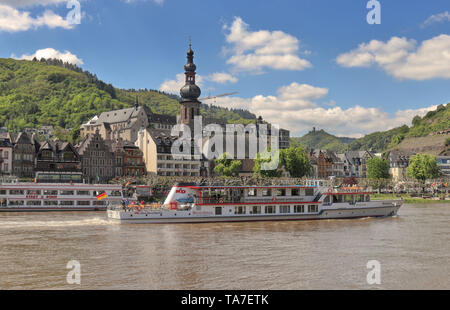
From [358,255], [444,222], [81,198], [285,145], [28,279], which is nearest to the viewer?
[28,279]

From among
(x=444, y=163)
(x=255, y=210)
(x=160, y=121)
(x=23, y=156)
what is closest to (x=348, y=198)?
(x=255, y=210)

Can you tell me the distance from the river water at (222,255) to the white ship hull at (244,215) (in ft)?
6.97

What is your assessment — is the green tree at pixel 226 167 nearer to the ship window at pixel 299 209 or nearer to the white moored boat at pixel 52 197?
the white moored boat at pixel 52 197

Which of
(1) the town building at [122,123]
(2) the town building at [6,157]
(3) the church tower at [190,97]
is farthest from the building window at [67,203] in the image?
(1) the town building at [122,123]

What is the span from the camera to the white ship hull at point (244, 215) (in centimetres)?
5150

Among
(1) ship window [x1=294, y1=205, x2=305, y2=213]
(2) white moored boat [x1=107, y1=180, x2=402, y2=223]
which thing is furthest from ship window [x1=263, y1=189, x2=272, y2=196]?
(1) ship window [x1=294, y1=205, x2=305, y2=213]

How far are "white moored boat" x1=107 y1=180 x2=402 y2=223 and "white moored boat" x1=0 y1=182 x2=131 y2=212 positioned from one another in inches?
798

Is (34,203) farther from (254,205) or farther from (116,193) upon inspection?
(254,205)

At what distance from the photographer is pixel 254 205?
55.1 metres

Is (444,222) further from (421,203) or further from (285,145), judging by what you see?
(285,145)

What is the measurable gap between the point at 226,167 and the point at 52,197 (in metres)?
48.3
